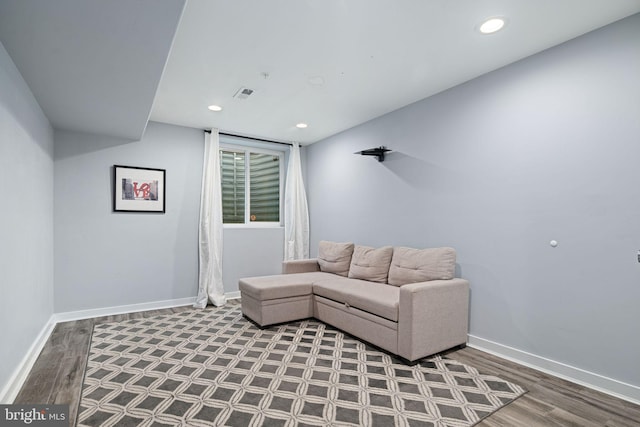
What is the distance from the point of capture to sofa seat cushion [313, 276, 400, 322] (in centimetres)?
287

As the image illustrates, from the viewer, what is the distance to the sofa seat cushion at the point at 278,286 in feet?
11.8

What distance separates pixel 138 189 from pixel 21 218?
1.92 metres

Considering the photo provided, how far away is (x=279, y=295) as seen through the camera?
12.1 feet

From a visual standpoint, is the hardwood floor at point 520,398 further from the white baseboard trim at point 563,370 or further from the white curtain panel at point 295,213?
the white curtain panel at point 295,213

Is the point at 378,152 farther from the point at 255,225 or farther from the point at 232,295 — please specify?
the point at 232,295

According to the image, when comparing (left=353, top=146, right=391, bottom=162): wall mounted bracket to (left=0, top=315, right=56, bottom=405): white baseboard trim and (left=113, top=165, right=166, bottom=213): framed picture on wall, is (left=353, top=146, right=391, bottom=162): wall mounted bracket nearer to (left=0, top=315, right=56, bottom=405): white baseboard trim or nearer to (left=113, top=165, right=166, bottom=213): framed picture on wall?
(left=113, top=165, right=166, bottom=213): framed picture on wall

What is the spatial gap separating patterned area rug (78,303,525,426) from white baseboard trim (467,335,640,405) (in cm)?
47

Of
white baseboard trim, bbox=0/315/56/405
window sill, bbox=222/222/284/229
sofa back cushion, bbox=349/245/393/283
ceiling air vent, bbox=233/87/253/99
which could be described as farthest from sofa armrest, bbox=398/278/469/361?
window sill, bbox=222/222/284/229

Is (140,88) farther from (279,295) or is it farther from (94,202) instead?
(279,295)

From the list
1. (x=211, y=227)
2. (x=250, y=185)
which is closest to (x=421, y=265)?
(x=211, y=227)

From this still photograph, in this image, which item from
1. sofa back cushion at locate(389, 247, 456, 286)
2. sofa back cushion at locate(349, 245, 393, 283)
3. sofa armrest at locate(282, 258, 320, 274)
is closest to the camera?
sofa back cushion at locate(389, 247, 456, 286)

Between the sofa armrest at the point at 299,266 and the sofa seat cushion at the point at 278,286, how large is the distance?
0.37 m

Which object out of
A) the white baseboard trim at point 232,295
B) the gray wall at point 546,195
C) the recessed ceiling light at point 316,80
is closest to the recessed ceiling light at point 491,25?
the gray wall at point 546,195

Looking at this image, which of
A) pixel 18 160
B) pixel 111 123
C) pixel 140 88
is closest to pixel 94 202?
pixel 111 123
